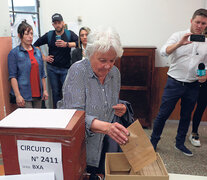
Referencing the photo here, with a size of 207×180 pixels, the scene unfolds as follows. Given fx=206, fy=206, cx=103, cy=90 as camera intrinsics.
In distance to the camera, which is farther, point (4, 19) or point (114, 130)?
point (4, 19)

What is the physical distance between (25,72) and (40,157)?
1.80 metres

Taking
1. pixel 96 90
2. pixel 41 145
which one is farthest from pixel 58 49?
pixel 41 145

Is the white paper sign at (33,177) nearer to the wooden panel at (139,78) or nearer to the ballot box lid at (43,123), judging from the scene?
the ballot box lid at (43,123)

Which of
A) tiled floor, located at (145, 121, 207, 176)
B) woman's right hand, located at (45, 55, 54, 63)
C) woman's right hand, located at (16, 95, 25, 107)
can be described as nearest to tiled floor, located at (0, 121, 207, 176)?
tiled floor, located at (145, 121, 207, 176)

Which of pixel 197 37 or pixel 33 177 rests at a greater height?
pixel 197 37

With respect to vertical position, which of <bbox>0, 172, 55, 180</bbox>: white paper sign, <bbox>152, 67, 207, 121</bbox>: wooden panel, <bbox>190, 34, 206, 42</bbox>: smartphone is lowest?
<bbox>152, 67, 207, 121</bbox>: wooden panel

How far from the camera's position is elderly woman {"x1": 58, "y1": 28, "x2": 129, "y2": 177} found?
105 centimetres

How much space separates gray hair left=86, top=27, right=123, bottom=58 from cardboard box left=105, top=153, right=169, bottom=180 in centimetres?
53

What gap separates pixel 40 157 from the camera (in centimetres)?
69

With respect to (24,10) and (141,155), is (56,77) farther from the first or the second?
(141,155)

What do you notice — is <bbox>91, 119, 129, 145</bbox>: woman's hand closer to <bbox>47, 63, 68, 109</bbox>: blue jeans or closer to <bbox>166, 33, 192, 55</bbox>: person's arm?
<bbox>166, 33, 192, 55</bbox>: person's arm

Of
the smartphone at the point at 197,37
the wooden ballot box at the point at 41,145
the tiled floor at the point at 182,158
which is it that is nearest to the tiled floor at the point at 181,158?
the tiled floor at the point at 182,158

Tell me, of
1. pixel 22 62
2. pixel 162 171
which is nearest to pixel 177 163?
pixel 162 171

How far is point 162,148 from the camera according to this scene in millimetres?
2820
